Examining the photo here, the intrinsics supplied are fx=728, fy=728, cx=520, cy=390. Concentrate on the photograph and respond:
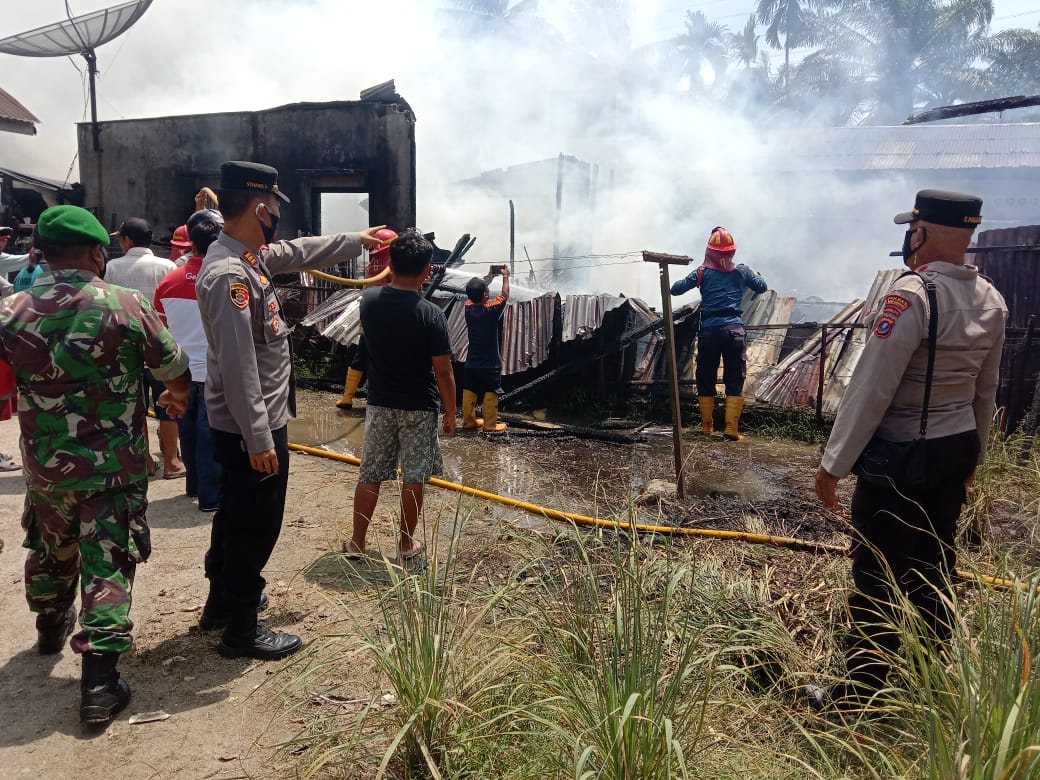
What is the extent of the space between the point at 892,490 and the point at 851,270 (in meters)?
24.1

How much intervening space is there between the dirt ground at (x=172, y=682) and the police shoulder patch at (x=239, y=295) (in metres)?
1.08

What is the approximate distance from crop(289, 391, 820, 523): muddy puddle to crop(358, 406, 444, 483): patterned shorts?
129cm

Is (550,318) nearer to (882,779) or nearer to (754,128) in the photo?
(882,779)

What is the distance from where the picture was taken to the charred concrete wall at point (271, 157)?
15391mm

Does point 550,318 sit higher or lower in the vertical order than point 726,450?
higher

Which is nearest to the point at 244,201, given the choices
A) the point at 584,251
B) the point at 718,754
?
the point at 718,754

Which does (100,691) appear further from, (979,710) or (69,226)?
(979,710)

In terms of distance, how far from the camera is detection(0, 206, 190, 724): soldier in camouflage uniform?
2.66 m

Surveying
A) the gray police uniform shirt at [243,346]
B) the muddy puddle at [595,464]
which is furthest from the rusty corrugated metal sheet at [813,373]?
the gray police uniform shirt at [243,346]

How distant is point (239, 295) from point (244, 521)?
938mm

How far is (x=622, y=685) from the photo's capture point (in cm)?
203

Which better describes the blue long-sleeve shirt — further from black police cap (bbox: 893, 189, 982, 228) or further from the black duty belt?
black police cap (bbox: 893, 189, 982, 228)

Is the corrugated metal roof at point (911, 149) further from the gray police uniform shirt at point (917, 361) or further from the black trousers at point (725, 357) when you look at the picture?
the gray police uniform shirt at point (917, 361)

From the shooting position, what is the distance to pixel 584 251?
25.0m
